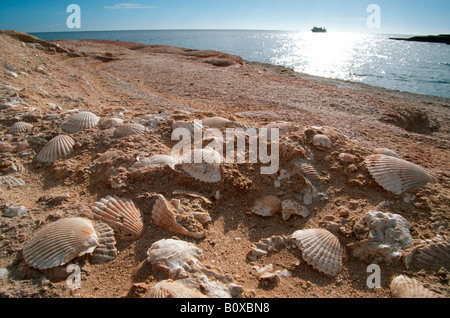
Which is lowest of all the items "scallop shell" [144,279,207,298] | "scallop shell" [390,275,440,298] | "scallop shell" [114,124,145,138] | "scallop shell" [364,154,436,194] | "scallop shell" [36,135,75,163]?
"scallop shell" [390,275,440,298]

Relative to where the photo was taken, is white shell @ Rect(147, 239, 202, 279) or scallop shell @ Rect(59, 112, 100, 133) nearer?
white shell @ Rect(147, 239, 202, 279)

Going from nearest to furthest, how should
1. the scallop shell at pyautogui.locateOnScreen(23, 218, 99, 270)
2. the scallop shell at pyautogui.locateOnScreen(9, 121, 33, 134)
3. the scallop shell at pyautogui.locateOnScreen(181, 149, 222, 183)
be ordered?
1. the scallop shell at pyautogui.locateOnScreen(23, 218, 99, 270)
2. the scallop shell at pyautogui.locateOnScreen(181, 149, 222, 183)
3. the scallop shell at pyautogui.locateOnScreen(9, 121, 33, 134)

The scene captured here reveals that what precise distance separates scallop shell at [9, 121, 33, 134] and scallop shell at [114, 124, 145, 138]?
151 cm

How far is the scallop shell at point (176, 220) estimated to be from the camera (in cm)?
261

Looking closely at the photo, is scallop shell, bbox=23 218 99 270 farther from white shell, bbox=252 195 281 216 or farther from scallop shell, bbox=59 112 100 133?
scallop shell, bbox=59 112 100 133

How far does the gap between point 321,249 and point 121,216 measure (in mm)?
2130

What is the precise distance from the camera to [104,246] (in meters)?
2.40

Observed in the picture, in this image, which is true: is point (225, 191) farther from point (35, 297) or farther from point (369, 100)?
point (369, 100)

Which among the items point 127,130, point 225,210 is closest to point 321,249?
point 225,210

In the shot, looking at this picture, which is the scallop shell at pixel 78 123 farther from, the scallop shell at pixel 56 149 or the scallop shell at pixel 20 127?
the scallop shell at pixel 20 127

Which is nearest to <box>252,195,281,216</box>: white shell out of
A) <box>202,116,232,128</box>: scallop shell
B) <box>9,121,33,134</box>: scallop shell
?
<box>202,116,232,128</box>: scallop shell

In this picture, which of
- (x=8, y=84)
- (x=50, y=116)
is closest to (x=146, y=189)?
(x=50, y=116)

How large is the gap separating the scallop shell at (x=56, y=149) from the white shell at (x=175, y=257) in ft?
7.69

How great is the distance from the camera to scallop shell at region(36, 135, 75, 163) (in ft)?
11.7
